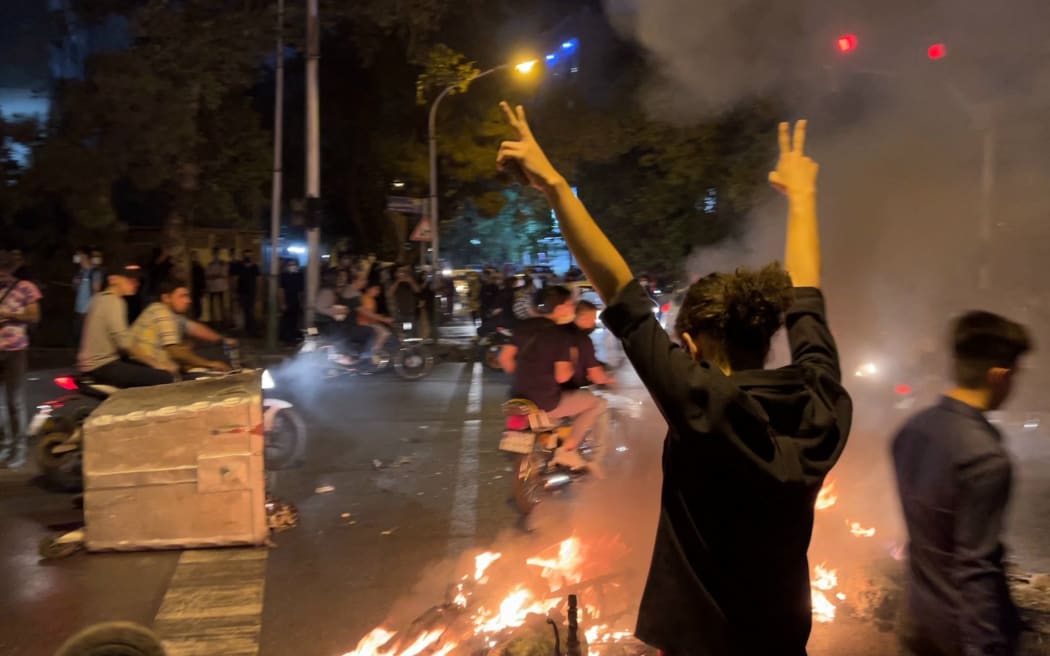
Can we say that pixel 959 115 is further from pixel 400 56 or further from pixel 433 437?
pixel 400 56

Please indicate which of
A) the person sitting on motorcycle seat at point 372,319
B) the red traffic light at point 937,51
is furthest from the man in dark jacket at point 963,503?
the person sitting on motorcycle seat at point 372,319

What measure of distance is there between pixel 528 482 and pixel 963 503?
3.68 metres

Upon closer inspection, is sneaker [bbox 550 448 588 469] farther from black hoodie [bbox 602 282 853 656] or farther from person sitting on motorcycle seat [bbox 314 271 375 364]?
person sitting on motorcycle seat [bbox 314 271 375 364]

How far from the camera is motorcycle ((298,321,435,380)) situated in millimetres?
12047

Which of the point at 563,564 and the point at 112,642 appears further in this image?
the point at 563,564

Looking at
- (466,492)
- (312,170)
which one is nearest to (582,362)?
(466,492)

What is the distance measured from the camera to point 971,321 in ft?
7.66

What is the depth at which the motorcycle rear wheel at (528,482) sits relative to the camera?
5.57m

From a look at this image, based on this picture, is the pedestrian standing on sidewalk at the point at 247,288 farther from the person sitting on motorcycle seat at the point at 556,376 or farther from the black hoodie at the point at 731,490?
the black hoodie at the point at 731,490

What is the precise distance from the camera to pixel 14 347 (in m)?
6.78

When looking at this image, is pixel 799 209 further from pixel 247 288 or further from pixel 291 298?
pixel 247 288

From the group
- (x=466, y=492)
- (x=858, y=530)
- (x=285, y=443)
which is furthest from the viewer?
(x=285, y=443)

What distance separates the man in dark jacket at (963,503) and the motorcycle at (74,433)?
15.4 ft

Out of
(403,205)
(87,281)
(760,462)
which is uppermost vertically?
(403,205)
